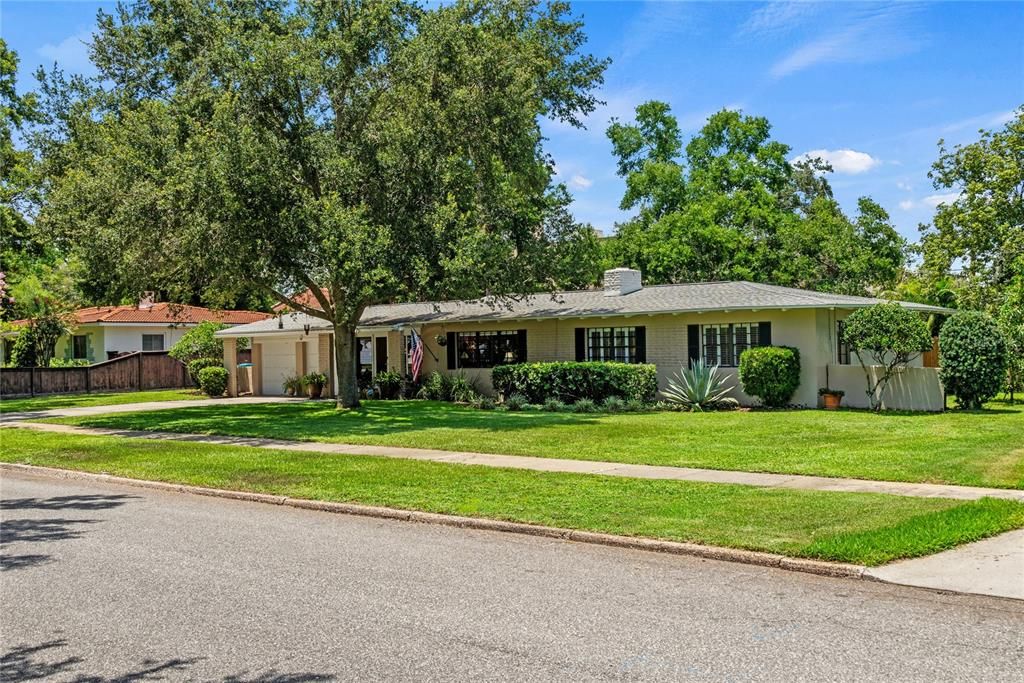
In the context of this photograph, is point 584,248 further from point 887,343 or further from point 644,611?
point 644,611

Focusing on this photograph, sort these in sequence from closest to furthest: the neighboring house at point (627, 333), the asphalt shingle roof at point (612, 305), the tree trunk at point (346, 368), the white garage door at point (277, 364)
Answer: the neighboring house at point (627, 333) → the asphalt shingle roof at point (612, 305) → the tree trunk at point (346, 368) → the white garage door at point (277, 364)

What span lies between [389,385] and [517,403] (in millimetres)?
6572

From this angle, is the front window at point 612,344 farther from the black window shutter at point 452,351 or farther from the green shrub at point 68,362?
the green shrub at point 68,362

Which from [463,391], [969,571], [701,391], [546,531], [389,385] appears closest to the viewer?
[969,571]

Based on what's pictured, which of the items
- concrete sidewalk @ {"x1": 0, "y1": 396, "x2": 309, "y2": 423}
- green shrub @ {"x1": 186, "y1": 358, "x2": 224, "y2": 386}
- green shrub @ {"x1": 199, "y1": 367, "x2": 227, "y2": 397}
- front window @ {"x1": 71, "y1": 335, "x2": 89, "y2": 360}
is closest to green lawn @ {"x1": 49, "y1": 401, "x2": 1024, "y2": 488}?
concrete sidewalk @ {"x1": 0, "y1": 396, "x2": 309, "y2": 423}

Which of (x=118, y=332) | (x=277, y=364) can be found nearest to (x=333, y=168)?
(x=277, y=364)

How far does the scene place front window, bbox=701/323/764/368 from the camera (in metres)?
24.1

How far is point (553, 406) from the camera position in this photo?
2459 cm

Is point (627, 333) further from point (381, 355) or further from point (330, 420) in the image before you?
point (381, 355)

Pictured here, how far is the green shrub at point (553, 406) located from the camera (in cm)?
2427

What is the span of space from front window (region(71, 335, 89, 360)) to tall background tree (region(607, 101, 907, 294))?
2597cm

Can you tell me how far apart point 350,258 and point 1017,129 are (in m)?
29.7

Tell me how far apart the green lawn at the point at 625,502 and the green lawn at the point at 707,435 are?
1.94 meters

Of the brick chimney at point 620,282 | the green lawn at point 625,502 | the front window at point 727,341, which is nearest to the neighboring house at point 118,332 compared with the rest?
the brick chimney at point 620,282
